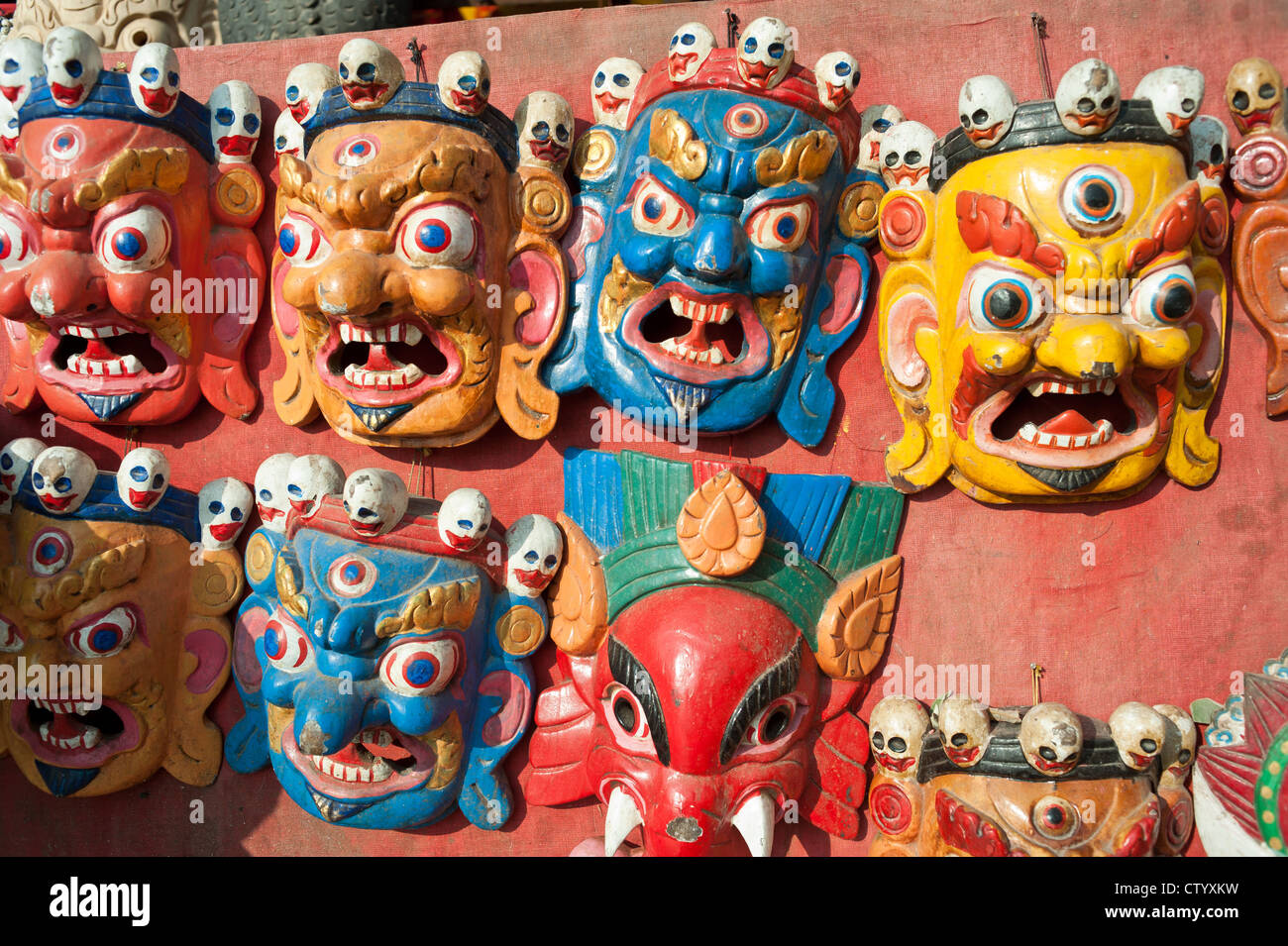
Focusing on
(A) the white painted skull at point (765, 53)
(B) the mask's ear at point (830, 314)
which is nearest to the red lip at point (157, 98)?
(A) the white painted skull at point (765, 53)

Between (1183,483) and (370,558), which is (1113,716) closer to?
(1183,483)

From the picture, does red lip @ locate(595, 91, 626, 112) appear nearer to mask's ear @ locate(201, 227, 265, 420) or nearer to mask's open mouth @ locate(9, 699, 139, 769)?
mask's ear @ locate(201, 227, 265, 420)

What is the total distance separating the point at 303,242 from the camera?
12.5 feet

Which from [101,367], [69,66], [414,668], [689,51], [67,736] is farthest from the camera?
[101,367]

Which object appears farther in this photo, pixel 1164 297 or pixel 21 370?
pixel 21 370

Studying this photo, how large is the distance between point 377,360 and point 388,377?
7cm

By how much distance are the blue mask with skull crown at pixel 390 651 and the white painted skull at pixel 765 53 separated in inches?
59.5

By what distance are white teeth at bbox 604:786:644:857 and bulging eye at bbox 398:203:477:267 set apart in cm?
170

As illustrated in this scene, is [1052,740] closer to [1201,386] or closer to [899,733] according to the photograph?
[899,733]

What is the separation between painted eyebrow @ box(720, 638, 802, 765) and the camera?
3.49 metres

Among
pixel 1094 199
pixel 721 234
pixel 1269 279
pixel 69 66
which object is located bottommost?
pixel 1269 279

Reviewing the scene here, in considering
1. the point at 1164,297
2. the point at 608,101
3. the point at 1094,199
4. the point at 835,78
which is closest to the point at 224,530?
the point at 608,101

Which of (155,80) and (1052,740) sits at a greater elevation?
(155,80)

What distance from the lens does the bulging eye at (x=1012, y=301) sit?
134 inches
